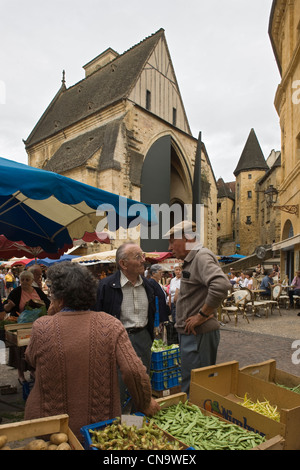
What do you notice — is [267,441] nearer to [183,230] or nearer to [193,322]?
[193,322]

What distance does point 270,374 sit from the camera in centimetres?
270

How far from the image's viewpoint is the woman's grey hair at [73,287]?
1805 millimetres

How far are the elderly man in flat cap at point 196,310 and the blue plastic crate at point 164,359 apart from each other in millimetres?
1078

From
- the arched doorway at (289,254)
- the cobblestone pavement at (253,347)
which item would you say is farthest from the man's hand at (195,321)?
the arched doorway at (289,254)

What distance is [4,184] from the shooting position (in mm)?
2881

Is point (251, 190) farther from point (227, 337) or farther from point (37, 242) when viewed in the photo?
point (37, 242)

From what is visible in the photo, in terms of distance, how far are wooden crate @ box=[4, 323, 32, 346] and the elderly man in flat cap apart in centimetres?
183

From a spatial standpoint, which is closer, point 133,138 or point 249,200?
point 133,138

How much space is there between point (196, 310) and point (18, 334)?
209 cm

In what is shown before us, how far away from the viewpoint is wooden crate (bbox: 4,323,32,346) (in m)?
3.53

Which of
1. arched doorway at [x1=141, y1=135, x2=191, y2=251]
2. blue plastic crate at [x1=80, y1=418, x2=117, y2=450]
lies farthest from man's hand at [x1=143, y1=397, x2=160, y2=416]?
arched doorway at [x1=141, y1=135, x2=191, y2=251]

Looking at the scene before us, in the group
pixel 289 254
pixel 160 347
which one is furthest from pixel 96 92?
pixel 160 347

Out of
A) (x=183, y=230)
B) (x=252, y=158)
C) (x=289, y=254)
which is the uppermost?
(x=252, y=158)

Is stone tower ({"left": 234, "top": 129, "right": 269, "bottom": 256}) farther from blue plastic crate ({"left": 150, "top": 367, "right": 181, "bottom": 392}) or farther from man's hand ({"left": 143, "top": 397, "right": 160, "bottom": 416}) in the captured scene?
man's hand ({"left": 143, "top": 397, "right": 160, "bottom": 416})
